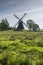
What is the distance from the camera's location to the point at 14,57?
25266mm

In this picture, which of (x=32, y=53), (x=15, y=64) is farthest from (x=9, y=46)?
(x=15, y=64)

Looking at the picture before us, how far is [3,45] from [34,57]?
29.8 ft

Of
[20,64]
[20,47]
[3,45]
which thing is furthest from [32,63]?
[3,45]

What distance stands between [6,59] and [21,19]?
106 metres

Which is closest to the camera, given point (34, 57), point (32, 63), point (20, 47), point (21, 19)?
point (32, 63)

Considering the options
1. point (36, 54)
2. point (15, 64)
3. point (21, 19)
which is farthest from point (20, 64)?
point (21, 19)

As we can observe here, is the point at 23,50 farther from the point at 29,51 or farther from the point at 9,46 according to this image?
the point at 9,46

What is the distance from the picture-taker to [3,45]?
108 ft

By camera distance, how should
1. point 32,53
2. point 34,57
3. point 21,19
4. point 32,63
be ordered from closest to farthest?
point 32,63
point 34,57
point 32,53
point 21,19

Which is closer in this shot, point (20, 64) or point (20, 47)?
point (20, 64)

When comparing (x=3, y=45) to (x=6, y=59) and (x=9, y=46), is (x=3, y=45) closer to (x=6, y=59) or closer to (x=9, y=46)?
(x=9, y=46)

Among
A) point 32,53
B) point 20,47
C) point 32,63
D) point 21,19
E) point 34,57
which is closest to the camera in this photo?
point 32,63

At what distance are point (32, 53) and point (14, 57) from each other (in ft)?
11.8

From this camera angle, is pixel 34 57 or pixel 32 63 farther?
pixel 34 57
